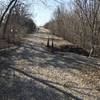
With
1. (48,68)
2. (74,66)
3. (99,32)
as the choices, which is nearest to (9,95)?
(48,68)

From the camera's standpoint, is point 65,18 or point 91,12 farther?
point 65,18

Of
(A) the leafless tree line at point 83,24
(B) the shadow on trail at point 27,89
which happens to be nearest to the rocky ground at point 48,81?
(B) the shadow on trail at point 27,89

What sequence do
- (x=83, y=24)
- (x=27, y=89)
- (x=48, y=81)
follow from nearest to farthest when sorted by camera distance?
(x=27, y=89)
(x=48, y=81)
(x=83, y=24)

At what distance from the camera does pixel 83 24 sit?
31.2 metres

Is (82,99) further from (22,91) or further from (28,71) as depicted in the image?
(28,71)

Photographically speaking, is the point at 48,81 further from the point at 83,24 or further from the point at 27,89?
the point at 83,24

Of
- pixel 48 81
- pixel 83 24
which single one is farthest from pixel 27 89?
pixel 83 24

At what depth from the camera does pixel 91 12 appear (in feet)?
76.7

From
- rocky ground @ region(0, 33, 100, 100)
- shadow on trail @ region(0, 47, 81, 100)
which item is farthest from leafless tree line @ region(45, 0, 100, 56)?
shadow on trail @ region(0, 47, 81, 100)

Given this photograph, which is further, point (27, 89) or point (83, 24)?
point (83, 24)

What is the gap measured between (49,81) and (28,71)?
171 centimetres

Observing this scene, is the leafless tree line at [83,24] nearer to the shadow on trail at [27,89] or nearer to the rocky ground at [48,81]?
the rocky ground at [48,81]

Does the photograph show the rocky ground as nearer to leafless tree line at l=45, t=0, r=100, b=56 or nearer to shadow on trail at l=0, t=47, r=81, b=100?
shadow on trail at l=0, t=47, r=81, b=100

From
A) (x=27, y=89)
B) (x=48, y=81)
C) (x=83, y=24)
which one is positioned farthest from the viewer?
(x=83, y=24)
